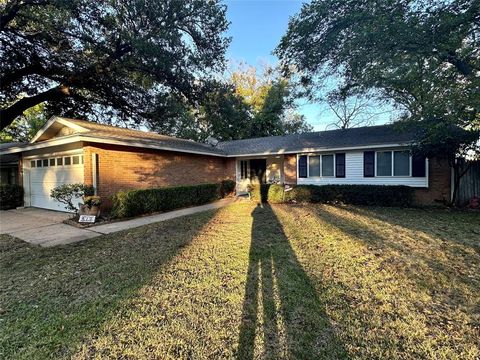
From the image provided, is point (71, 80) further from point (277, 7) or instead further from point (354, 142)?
point (354, 142)

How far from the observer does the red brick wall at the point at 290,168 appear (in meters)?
13.7

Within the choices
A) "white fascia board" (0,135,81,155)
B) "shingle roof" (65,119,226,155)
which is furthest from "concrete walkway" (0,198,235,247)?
"shingle roof" (65,119,226,155)

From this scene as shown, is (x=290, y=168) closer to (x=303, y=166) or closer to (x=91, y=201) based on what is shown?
(x=303, y=166)

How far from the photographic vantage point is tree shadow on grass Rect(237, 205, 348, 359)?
2.20 m

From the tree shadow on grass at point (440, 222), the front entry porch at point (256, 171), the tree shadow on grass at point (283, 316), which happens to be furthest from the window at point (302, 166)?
the tree shadow on grass at point (283, 316)

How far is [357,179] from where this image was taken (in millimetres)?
11758

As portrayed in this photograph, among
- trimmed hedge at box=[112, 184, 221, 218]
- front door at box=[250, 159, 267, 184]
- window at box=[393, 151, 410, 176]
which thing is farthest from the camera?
front door at box=[250, 159, 267, 184]

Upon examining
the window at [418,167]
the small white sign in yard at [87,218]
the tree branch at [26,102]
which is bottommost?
the small white sign in yard at [87,218]

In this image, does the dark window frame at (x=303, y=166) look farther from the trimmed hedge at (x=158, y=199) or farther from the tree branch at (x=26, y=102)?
the tree branch at (x=26, y=102)

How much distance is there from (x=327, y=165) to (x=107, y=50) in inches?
464

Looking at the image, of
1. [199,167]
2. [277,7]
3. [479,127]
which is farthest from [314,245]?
[277,7]

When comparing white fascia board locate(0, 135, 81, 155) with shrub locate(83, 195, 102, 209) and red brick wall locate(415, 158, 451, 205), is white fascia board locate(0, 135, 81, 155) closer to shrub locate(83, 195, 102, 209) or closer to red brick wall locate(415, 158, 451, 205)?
shrub locate(83, 195, 102, 209)

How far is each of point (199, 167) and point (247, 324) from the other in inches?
462

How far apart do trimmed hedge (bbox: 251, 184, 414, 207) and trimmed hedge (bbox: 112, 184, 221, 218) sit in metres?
2.73
